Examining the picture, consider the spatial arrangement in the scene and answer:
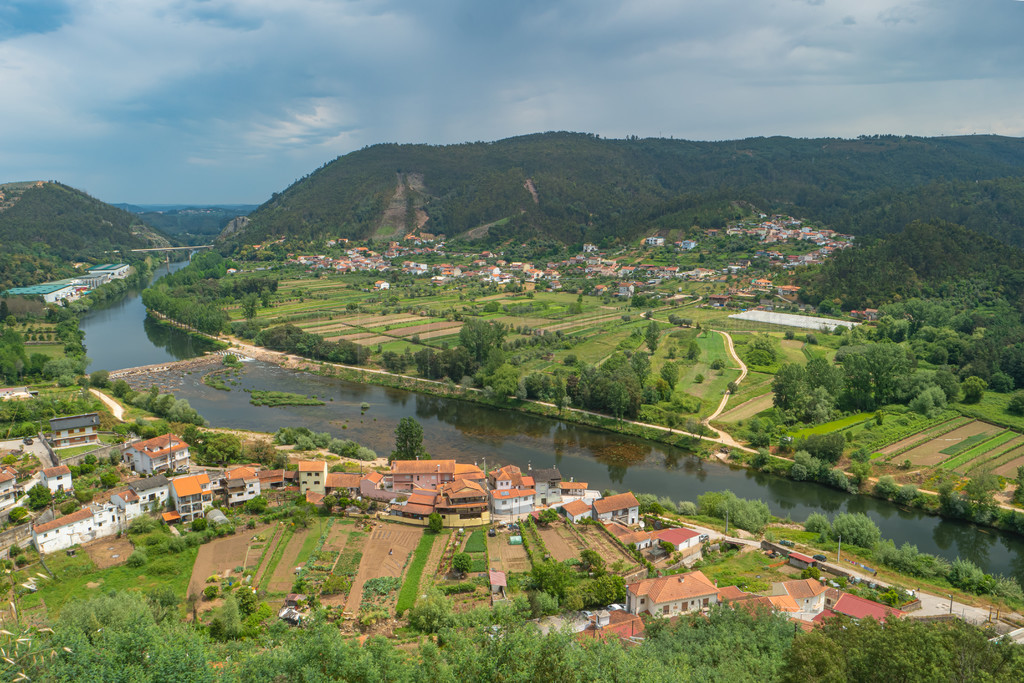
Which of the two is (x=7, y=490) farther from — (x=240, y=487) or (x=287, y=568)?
(x=287, y=568)

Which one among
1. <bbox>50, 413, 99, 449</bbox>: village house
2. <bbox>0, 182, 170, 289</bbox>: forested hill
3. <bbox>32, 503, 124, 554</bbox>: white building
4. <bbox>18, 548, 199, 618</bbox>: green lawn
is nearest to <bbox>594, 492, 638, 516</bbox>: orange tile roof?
<bbox>18, 548, 199, 618</bbox>: green lawn

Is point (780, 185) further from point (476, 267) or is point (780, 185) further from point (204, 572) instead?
point (204, 572)

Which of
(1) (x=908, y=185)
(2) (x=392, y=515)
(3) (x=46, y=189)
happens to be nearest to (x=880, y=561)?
(2) (x=392, y=515)

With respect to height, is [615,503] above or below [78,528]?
below

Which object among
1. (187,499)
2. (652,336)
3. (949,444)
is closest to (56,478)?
(187,499)

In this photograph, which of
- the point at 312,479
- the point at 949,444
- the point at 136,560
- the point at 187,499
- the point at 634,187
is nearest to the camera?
the point at 136,560
